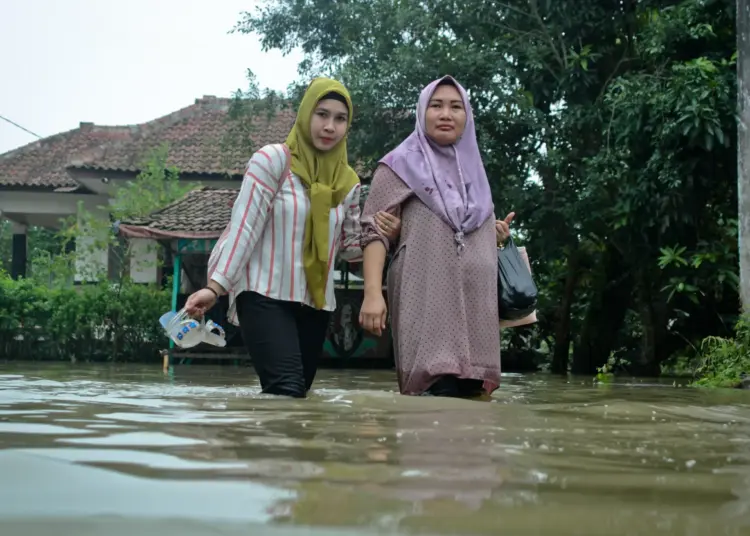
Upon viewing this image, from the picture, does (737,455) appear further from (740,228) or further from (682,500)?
(740,228)

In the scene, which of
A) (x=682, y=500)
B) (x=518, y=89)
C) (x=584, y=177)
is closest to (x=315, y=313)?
(x=682, y=500)

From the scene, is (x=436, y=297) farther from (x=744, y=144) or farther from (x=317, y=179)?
(x=744, y=144)

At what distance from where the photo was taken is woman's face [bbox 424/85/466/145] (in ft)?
15.2

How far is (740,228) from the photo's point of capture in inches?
336

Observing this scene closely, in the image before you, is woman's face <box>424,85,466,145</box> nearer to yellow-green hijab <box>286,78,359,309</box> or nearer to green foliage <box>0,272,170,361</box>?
yellow-green hijab <box>286,78,359,309</box>

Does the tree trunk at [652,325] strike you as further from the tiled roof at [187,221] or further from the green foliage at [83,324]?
the green foliage at [83,324]

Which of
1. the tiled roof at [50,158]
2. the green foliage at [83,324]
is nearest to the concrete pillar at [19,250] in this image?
the tiled roof at [50,158]

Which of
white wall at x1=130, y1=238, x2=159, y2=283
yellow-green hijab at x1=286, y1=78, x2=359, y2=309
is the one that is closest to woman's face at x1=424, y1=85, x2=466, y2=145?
yellow-green hijab at x1=286, y1=78, x2=359, y2=309

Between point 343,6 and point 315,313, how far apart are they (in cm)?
1000

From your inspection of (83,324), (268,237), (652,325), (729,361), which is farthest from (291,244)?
(83,324)

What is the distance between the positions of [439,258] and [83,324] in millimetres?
12839

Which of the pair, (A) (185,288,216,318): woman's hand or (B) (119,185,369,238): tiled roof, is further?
(B) (119,185,369,238): tiled roof

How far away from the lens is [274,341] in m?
4.25

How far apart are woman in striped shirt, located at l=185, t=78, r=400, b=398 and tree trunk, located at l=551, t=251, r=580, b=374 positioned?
9.16 meters
